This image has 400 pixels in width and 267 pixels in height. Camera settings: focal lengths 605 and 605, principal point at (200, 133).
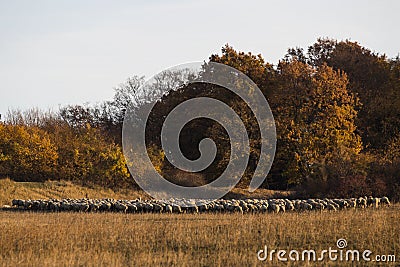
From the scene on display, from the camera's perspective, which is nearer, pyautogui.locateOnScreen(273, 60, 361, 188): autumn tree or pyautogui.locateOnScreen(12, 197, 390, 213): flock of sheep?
pyautogui.locateOnScreen(12, 197, 390, 213): flock of sheep

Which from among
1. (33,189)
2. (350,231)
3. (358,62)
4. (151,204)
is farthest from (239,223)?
(358,62)

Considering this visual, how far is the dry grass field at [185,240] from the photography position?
1462 centimetres

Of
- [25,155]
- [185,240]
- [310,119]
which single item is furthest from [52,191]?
[185,240]

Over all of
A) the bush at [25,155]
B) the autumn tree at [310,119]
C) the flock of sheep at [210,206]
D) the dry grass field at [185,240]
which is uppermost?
the autumn tree at [310,119]

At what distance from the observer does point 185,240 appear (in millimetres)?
17219

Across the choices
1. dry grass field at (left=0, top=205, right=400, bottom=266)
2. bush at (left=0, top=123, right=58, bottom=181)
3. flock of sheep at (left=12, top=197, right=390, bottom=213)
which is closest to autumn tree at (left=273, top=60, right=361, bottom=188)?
flock of sheep at (left=12, top=197, right=390, bottom=213)

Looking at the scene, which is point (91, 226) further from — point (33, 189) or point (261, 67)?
point (261, 67)

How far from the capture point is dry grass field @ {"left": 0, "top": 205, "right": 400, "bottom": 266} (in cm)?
1462

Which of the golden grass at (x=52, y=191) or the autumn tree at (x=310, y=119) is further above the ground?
the autumn tree at (x=310, y=119)

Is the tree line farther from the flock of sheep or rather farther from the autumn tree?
the flock of sheep

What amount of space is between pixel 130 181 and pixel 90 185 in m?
3.30

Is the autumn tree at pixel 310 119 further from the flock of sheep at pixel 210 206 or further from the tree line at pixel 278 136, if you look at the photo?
the flock of sheep at pixel 210 206

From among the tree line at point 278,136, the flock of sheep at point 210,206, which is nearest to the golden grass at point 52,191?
the tree line at point 278,136

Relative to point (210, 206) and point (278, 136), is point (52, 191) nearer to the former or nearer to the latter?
point (210, 206)
